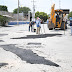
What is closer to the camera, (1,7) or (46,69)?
(46,69)

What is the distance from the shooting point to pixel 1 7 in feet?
454

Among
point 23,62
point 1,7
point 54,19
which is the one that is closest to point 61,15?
point 54,19

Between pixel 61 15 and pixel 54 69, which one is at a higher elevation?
pixel 61 15

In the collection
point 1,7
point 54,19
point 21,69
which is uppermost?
point 1,7

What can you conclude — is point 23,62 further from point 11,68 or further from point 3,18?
point 3,18

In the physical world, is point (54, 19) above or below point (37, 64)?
above

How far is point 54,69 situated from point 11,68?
4.22ft

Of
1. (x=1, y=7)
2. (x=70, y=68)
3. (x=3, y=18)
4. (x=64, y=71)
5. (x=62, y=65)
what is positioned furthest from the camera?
(x=1, y=7)

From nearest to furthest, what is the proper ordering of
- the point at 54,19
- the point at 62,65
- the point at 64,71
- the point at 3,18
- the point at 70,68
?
the point at 64,71, the point at 70,68, the point at 62,65, the point at 54,19, the point at 3,18

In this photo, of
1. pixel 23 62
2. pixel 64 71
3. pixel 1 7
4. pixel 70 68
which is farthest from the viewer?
pixel 1 7

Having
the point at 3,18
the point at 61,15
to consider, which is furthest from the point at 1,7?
the point at 61,15

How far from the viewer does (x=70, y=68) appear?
19.5 feet

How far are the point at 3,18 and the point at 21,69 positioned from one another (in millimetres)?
45341

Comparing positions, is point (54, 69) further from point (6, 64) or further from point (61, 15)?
point (61, 15)
